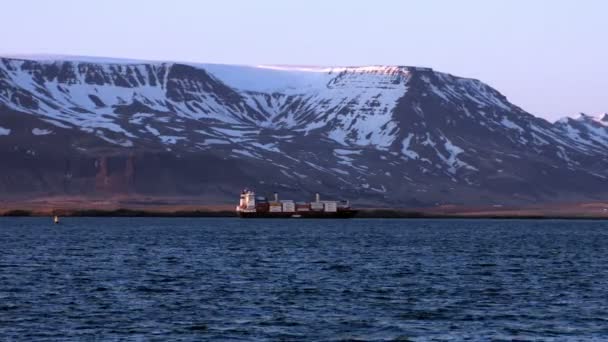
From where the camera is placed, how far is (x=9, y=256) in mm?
126688

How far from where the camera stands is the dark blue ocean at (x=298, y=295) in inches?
2613

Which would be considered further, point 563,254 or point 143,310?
point 563,254

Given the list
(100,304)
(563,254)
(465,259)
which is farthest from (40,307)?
(563,254)

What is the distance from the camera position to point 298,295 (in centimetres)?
8406

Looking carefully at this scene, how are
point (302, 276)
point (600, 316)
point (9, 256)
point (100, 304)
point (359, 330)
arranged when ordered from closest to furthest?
point (359, 330)
point (600, 316)
point (100, 304)
point (302, 276)
point (9, 256)

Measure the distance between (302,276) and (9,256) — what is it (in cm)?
3765

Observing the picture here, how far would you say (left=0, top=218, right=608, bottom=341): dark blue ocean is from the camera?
6638cm

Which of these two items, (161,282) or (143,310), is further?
(161,282)

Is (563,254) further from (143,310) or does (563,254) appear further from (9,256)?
(143,310)

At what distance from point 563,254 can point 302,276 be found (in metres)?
51.4

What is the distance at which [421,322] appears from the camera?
70000mm

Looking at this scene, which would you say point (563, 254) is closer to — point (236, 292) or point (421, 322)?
point (236, 292)

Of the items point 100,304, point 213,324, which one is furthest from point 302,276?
point 213,324

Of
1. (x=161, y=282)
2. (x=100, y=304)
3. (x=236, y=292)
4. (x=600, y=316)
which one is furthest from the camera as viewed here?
(x=161, y=282)
